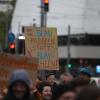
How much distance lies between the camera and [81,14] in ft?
233

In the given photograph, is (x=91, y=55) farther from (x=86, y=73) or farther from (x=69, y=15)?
(x=86, y=73)

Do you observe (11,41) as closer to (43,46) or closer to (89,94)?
(43,46)

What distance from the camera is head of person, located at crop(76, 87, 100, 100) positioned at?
15.8 ft

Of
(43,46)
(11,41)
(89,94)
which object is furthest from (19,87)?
(11,41)

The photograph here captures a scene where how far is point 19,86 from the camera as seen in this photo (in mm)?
6504

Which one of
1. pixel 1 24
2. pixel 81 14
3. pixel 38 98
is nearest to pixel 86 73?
pixel 38 98

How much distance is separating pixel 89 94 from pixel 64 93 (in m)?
0.89

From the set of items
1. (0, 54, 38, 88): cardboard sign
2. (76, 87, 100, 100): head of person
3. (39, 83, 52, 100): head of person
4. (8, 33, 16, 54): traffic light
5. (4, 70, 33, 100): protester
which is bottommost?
(8, 33, 16, 54): traffic light

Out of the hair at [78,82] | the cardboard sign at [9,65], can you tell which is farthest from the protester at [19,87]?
the cardboard sign at [9,65]

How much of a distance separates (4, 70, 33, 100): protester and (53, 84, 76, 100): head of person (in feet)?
1.88

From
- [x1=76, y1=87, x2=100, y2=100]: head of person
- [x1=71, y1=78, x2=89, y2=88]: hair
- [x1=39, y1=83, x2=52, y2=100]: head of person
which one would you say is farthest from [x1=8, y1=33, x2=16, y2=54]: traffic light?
[x1=76, y1=87, x2=100, y2=100]: head of person

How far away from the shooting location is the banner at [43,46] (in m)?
14.0

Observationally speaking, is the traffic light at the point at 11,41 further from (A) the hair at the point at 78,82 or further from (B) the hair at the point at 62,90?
(B) the hair at the point at 62,90

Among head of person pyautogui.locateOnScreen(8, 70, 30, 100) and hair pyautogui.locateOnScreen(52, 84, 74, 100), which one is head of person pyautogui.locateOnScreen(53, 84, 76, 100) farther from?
head of person pyautogui.locateOnScreen(8, 70, 30, 100)
